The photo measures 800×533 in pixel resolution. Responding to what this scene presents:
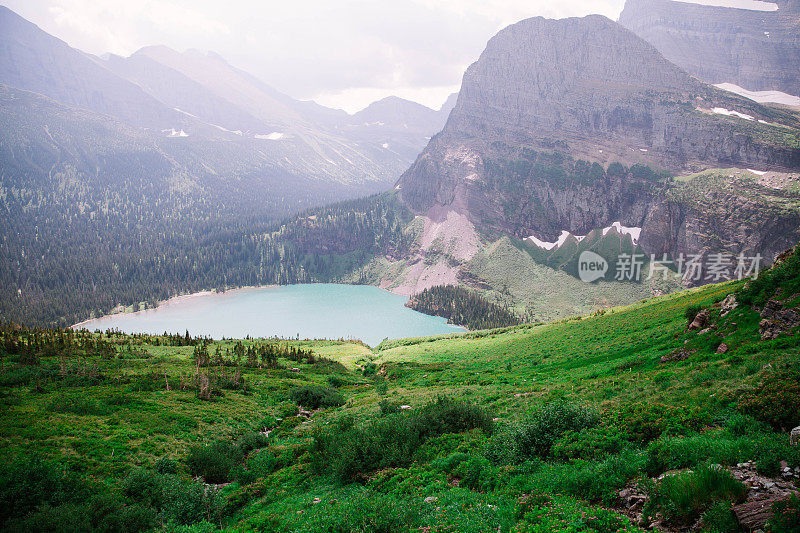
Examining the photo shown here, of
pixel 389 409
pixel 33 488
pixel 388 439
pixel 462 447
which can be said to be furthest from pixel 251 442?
pixel 462 447

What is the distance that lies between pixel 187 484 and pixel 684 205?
208 meters

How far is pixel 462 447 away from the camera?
16609mm

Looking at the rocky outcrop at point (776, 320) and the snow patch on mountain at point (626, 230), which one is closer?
the rocky outcrop at point (776, 320)

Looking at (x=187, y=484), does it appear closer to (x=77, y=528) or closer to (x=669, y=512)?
(x=77, y=528)

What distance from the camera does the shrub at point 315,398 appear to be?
120ft

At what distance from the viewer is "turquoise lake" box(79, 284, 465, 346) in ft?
468

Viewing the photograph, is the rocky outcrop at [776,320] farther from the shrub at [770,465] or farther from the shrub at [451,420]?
the shrub at [451,420]

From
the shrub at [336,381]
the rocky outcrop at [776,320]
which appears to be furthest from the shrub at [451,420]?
the shrub at [336,381]

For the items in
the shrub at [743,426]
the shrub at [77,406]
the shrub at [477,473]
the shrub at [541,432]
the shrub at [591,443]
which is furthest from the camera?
the shrub at [77,406]

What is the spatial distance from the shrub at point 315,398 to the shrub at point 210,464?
14310 millimetres
